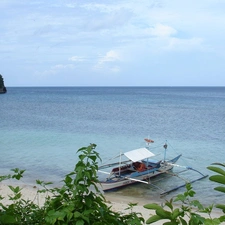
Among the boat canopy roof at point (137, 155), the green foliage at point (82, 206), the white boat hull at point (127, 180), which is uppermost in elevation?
the green foliage at point (82, 206)

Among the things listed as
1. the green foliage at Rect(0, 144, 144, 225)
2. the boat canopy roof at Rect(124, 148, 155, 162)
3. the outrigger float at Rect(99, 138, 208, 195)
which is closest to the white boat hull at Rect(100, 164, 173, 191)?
the outrigger float at Rect(99, 138, 208, 195)

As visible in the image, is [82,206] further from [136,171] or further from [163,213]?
[136,171]

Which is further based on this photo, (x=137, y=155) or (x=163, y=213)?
(x=137, y=155)

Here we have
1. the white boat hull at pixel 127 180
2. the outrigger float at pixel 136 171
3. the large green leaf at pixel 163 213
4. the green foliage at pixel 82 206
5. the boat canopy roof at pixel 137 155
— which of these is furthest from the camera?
the boat canopy roof at pixel 137 155

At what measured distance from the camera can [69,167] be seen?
18.1 metres

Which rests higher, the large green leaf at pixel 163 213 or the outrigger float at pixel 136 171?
the large green leaf at pixel 163 213

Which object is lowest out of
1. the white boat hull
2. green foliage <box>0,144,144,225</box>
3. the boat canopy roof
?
the white boat hull

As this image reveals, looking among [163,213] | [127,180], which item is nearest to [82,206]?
[163,213]

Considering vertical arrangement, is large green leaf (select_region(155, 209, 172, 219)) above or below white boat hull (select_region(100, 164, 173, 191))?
above

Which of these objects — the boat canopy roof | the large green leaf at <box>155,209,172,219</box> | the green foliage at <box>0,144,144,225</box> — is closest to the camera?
the large green leaf at <box>155,209,172,219</box>

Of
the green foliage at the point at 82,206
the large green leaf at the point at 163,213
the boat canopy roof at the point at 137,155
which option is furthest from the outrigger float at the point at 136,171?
the large green leaf at the point at 163,213

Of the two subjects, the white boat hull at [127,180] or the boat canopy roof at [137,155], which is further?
the boat canopy roof at [137,155]

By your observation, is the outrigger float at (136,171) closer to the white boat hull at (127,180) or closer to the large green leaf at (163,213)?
the white boat hull at (127,180)

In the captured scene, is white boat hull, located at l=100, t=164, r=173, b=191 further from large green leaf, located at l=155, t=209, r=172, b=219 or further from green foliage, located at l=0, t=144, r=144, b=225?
large green leaf, located at l=155, t=209, r=172, b=219
